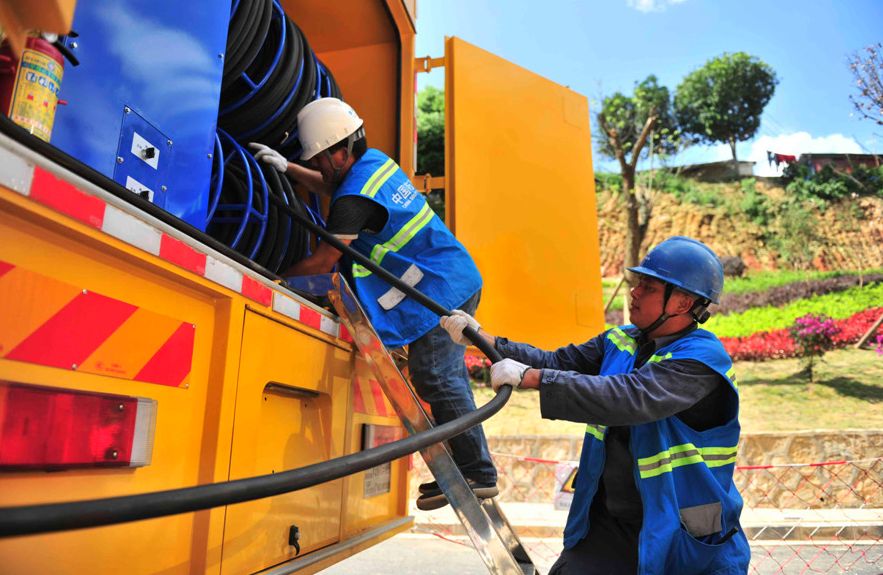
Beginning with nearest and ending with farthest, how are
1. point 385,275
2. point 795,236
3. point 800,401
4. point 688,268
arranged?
point 688,268, point 385,275, point 800,401, point 795,236

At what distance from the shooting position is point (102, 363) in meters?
1.32

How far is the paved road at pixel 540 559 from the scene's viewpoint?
6402mm

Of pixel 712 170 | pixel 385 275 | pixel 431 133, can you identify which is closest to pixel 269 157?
pixel 385 275

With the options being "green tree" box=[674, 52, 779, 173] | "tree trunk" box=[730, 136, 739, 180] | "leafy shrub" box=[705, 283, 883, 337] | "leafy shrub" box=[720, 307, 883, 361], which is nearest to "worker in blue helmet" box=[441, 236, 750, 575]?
"leafy shrub" box=[720, 307, 883, 361]

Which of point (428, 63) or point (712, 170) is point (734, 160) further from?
point (428, 63)

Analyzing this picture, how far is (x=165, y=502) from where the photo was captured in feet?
3.22

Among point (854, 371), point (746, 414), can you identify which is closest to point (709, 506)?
point (746, 414)

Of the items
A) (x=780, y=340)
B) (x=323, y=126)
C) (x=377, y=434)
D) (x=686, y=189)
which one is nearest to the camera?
(x=377, y=434)

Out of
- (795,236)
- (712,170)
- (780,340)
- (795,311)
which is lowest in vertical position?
(780,340)

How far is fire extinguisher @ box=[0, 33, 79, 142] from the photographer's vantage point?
1300mm

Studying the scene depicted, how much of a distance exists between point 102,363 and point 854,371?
15.0 m

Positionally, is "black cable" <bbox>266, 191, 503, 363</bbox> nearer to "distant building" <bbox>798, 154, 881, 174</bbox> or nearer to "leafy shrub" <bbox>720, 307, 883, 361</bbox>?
"leafy shrub" <bbox>720, 307, 883, 361</bbox>

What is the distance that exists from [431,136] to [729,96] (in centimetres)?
2069

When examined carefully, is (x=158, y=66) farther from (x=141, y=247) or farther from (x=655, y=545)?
(x=655, y=545)
